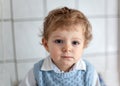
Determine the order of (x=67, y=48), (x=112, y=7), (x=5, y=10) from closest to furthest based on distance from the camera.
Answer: (x=67, y=48), (x=5, y=10), (x=112, y=7)

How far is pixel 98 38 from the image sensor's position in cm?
114

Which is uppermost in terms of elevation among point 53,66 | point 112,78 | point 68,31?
point 68,31

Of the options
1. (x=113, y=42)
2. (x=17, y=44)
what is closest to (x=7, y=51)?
(x=17, y=44)

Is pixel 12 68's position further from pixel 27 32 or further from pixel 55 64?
pixel 55 64

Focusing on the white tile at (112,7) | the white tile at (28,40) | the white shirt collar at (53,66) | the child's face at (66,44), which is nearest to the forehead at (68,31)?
the child's face at (66,44)

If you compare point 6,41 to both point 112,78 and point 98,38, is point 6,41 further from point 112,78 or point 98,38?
point 112,78

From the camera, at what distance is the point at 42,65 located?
2.91 ft

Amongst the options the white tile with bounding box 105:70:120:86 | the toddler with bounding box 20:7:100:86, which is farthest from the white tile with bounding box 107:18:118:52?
the toddler with bounding box 20:7:100:86

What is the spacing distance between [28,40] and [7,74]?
0.17 m

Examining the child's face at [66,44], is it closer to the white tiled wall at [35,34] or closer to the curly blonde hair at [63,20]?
the curly blonde hair at [63,20]

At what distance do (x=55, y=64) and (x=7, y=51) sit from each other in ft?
0.89


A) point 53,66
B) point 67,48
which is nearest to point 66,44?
point 67,48

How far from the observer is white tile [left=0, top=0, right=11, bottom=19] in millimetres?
1008

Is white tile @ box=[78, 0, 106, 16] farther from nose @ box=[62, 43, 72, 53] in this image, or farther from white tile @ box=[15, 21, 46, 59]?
nose @ box=[62, 43, 72, 53]
